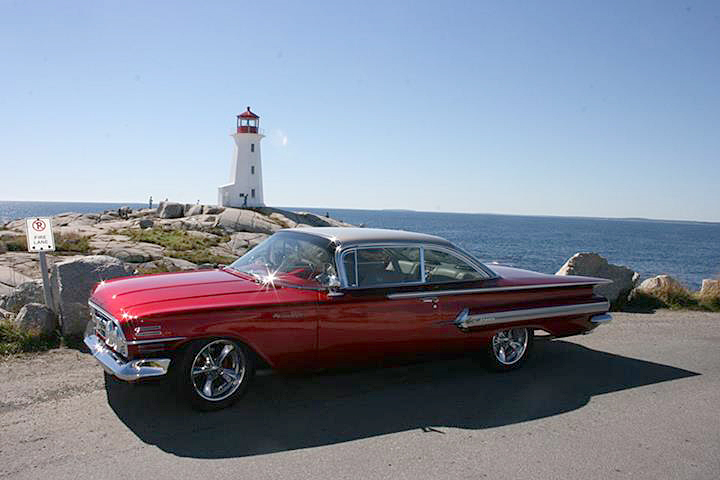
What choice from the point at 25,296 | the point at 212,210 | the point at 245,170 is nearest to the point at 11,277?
the point at 25,296

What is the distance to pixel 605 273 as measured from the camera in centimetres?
1048

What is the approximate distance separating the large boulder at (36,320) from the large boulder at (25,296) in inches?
39.3

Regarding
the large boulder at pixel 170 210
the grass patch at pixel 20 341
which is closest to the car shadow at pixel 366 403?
the grass patch at pixel 20 341

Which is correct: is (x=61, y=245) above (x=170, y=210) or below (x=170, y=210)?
below

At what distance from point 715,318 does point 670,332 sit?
190 centimetres

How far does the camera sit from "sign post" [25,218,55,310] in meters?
6.96

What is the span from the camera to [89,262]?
7.11 m

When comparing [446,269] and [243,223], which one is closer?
[446,269]

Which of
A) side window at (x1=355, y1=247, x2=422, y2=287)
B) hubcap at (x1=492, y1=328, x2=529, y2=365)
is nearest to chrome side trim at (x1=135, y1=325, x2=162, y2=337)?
side window at (x1=355, y1=247, x2=422, y2=287)

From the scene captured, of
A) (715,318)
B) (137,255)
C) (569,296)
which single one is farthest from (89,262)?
(137,255)

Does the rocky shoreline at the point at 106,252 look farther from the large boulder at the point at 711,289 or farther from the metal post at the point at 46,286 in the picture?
the large boulder at the point at 711,289

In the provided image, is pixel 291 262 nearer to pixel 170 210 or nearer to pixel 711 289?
pixel 711 289

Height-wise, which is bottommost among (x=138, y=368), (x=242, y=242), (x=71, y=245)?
(x=242, y=242)

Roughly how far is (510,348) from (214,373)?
128 inches
